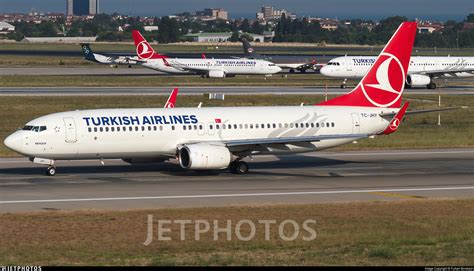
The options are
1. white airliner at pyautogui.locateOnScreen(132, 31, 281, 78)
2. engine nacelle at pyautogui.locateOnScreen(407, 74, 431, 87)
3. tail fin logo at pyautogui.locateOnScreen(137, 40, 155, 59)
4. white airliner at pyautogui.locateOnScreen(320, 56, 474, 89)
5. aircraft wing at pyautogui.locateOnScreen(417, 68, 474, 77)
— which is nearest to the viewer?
engine nacelle at pyautogui.locateOnScreen(407, 74, 431, 87)

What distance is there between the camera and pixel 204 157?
42.7 m

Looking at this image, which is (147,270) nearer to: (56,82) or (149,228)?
(149,228)

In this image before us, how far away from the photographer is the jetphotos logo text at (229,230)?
94.4 ft

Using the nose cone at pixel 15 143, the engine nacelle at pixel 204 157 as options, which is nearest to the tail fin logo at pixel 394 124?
the engine nacelle at pixel 204 157

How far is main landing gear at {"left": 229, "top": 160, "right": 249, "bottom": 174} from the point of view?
147 feet

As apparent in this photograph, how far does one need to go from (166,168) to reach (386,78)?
38.1 ft

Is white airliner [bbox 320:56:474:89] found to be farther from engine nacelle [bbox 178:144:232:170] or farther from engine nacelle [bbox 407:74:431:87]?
engine nacelle [bbox 178:144:232:170]

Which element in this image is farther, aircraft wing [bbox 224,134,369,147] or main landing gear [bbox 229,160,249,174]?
main landing gear [bbox 229,160,249,174]

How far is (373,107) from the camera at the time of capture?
47.9m

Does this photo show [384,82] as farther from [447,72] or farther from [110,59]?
[110,59]

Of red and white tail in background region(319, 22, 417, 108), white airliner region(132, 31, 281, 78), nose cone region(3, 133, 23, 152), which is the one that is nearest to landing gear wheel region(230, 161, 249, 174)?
red and white tail in background region(319, 22, 417, 108)

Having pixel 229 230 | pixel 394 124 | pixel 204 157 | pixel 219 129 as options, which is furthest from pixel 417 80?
pixel 229 230

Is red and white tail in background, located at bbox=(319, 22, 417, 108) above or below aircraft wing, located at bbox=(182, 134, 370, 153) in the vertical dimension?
above

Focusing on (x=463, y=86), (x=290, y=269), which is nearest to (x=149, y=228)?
(x=290, y=269)
